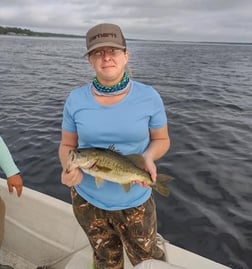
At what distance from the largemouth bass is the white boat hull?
1.76m

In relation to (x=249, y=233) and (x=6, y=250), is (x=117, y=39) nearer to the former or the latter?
(x=6, y=250)

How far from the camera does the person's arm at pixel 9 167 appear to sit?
4426 millimetres

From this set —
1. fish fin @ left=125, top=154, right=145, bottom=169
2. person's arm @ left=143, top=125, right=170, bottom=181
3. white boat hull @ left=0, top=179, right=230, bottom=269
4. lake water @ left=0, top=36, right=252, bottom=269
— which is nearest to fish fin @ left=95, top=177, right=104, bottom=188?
fish fin @ left=125, top=154, right=145, bottom=169

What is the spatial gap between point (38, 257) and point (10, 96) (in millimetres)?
15596

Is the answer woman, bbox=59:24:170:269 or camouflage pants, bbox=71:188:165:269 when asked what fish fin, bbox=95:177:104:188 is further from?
camouflage pants, bbox=71:188:165:269

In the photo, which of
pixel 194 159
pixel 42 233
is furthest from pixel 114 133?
pixel 194 159

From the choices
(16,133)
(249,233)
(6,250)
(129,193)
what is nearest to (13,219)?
(6,250)

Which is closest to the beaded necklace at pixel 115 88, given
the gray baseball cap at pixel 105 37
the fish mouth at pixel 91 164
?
the gray baseball cap at pixel 105 37

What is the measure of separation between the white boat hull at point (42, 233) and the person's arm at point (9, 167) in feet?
1.41

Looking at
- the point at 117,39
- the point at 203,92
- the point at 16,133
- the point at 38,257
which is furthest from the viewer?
the point at 203,92

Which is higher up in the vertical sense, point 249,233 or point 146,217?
point 146,217

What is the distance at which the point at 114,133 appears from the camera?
3160mm

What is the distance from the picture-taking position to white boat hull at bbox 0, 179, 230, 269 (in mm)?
4766

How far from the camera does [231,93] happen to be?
21.7m
